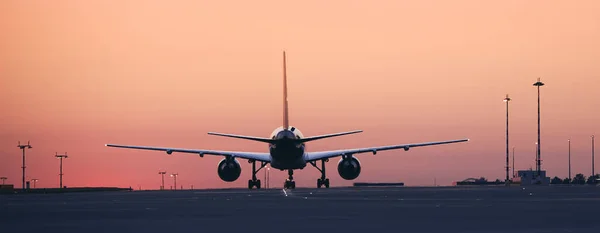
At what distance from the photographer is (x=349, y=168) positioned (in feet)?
367

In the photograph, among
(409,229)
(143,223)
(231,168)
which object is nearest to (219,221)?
(143,223)

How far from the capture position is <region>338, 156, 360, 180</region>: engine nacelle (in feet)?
367

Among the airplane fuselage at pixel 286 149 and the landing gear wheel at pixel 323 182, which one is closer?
the airplane fuselage at pixel 286 149

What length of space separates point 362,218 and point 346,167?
7948cm

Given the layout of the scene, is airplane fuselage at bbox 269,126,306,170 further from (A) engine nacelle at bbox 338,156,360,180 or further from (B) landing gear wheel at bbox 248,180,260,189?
(A) engine nacelle at bbox 338,156,360,180

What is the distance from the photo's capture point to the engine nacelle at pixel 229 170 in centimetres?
11081

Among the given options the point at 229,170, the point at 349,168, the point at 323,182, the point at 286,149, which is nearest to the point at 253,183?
the point at 229,170

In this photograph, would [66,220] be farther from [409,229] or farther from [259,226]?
[409,229]

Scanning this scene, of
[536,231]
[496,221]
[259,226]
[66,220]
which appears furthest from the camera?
[66,220]

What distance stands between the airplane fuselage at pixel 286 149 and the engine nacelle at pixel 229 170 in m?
3.75

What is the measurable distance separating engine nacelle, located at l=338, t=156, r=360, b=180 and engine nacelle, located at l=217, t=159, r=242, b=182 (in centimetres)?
975

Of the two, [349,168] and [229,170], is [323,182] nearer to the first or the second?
[349,168]

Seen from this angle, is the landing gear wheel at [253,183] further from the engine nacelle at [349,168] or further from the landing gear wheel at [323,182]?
the engine nacelle at [349,168]

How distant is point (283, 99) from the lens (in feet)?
384
